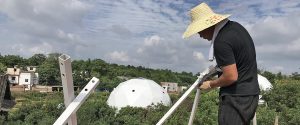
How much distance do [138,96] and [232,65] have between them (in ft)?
88.2

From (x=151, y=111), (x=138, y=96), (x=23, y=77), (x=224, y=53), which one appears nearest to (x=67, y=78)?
(x=224, y=53)

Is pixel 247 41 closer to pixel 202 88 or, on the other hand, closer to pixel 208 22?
pixel 208 22

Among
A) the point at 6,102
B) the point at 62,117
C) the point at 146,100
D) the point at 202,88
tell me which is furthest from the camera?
the point at 146,100

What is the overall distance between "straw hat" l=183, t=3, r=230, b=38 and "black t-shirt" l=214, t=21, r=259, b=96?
0.09m

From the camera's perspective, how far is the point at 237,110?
3.63 metres

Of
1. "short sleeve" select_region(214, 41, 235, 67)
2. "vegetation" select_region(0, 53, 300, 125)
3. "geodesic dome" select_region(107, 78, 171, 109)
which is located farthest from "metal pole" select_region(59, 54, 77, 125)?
"geodesic dome" select_region(107, 78, 171, 109)

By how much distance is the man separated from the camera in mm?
3512

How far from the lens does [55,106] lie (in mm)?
16500

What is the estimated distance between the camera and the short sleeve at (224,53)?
347 cm

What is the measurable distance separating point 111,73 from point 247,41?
300 ft

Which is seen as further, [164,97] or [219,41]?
[164,97]

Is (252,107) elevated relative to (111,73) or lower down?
lower down

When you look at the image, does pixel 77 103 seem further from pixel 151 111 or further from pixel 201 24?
pixel 151 111

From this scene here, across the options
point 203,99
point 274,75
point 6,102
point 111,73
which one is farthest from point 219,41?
point 111,73
